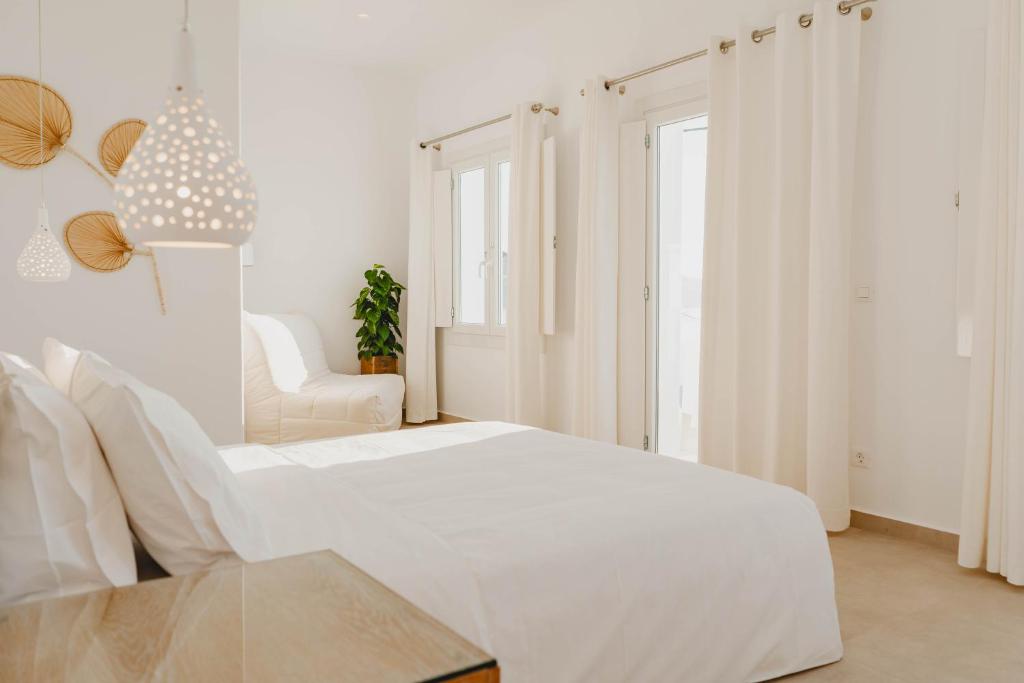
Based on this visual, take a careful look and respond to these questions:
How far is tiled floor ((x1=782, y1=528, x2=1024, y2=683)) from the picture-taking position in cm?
220

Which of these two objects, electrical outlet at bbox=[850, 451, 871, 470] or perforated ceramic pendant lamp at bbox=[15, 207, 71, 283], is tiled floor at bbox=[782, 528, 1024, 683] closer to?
electrical outlet at bbox=[850, 451, 871, 470]

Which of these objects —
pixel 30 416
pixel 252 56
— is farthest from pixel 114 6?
pixel 30 416

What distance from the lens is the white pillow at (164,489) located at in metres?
1.43

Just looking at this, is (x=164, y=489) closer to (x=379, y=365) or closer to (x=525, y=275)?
(x=525, y=275)

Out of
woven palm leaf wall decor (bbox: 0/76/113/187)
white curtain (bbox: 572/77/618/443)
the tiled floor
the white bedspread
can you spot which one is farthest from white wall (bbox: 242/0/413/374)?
the tiled floor

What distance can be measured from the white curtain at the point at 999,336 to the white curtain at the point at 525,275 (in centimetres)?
288

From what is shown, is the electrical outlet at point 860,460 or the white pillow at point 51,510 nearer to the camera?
the white pillow at point 51,510

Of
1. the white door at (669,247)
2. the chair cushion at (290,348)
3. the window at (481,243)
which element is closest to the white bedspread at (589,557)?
the white door at (669,247)

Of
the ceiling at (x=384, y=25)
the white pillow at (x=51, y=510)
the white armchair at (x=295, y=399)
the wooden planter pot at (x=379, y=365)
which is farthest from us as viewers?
the wooden planter pot at (x=379, y=365)

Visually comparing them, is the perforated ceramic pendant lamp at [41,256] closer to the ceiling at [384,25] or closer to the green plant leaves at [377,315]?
the ceiling at [384,25]

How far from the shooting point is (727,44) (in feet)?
13.1

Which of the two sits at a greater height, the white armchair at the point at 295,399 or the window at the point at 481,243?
the window at the point at 481,243

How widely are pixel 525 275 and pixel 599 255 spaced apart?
760 mm

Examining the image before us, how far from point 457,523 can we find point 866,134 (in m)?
2.78
